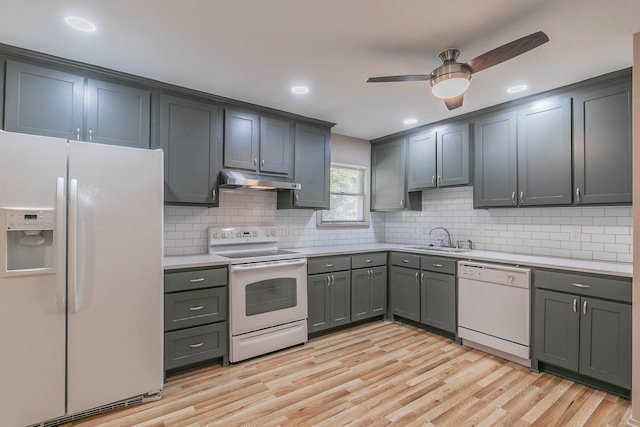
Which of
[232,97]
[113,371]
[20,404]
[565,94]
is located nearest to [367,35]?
[232,97]

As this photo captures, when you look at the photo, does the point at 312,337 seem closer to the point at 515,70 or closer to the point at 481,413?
the point at 481,413

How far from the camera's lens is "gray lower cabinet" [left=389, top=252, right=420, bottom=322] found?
3.79 meters

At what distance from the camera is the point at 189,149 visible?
9.99 ft

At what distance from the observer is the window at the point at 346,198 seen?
15.0 ft

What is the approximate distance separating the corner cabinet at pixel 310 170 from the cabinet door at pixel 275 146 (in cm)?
11

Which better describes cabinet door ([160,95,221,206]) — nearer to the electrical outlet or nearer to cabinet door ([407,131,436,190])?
cabinet door ([407,131,436,190])

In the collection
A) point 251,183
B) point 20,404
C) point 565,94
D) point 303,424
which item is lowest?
point 303,424

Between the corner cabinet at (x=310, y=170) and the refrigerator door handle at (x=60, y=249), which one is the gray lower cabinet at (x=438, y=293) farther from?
the refrigerator door handle at (x=60, y=249)

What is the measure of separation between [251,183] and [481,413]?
101 inches

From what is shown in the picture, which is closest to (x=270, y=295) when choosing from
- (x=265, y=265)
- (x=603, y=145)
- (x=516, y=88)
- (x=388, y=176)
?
(x=265, y=265)

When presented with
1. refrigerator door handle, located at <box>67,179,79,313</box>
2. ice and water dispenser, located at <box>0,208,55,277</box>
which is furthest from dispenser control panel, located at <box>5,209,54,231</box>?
refrigerator door handle, located at <box>67,179,79,313</box>

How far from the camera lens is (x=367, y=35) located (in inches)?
83.4

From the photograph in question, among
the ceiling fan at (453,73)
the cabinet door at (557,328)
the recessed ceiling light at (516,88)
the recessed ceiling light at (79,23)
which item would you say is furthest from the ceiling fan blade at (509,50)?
the recessed ceiling light at (79,23)

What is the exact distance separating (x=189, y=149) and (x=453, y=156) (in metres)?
2.84
